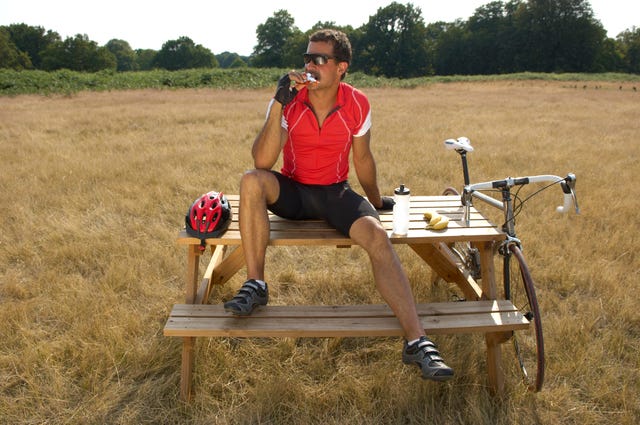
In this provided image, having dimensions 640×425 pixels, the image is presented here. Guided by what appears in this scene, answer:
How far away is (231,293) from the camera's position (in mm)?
4352

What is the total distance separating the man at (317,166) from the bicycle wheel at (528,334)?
2.36 feet

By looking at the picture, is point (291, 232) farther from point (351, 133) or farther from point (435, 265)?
point (435, 265)

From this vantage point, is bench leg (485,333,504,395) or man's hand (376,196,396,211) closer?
bench leg (485,333,504,395)

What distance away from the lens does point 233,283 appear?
175 inches

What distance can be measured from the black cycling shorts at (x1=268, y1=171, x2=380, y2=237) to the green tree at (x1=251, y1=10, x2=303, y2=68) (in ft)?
334

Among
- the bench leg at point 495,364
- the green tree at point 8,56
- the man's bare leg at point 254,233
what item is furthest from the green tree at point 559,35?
the man's bare leg at point 254,233

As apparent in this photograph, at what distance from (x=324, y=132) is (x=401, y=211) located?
0.83 metres

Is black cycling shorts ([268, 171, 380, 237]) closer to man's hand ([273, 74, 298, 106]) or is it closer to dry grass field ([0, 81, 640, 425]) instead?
man's hand ([273, 74, 298, 106])

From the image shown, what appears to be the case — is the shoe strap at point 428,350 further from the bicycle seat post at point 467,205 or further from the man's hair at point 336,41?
the man's hair at point 336,41

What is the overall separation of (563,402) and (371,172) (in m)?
1.96

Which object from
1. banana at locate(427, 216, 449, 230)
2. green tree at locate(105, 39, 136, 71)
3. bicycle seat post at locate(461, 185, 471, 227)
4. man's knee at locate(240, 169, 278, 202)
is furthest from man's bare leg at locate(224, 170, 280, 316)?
green tree at locate(105, 39, 136, 71)

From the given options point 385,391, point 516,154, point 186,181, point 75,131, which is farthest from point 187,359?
point 75,131

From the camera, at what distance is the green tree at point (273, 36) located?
102 m

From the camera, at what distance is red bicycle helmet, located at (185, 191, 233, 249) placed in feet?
10.2
